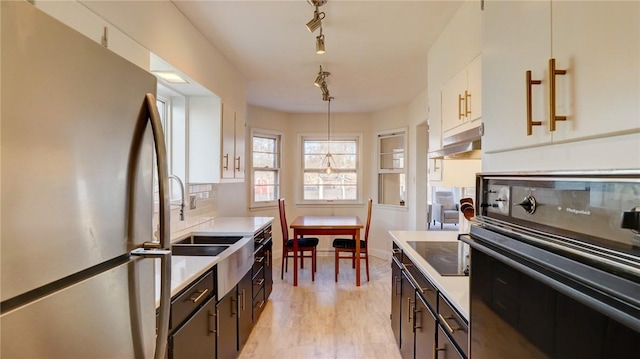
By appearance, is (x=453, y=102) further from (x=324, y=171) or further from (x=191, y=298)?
(x=324, y=171)

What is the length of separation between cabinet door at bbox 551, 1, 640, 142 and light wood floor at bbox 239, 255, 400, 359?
233cm

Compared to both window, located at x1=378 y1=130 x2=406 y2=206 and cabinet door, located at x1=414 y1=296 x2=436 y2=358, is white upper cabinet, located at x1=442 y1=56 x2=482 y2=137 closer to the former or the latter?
cabinet door, located at x1=414 y1=296 x2=436 y2=358

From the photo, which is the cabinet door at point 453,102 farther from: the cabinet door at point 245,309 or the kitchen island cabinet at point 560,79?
the cabinet door at point 245,309

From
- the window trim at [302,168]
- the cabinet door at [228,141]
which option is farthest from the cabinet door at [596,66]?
the window trim at [302,168]

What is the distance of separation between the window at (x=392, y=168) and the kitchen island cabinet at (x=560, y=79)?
157 inches

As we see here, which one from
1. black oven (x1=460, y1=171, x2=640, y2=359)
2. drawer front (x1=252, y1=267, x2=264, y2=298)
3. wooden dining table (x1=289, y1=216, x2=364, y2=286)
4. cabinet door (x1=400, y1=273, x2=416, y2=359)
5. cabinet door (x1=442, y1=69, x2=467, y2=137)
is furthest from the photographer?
wooden dining table (x1=289, y1=216, x2=364, y2=286)

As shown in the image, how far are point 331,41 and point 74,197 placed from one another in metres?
2.42

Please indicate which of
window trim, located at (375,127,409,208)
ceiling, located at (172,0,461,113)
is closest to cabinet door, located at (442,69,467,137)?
ceiling, located at (172,0,461,113)

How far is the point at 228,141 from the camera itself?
2986 mm

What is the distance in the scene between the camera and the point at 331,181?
18.2 feet

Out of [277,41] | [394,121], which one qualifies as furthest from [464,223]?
[394,121]

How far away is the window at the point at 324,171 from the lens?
5523 mm

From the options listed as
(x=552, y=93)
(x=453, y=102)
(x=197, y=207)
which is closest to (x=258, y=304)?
(x=197, y=207)

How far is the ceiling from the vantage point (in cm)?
208
